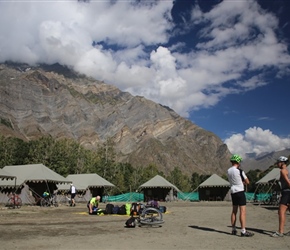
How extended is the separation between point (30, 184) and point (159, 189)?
2389cm

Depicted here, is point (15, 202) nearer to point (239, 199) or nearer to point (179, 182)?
point (239, 199)

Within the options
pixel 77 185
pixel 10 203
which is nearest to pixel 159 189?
pixel 77 185

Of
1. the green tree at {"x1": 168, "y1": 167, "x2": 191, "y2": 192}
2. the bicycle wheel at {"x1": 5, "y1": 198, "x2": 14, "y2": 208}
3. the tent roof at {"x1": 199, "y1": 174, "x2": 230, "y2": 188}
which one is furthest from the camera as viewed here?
the green tree at {"x1": 168, "y1": 167, "x2": 191, "y2": 192}

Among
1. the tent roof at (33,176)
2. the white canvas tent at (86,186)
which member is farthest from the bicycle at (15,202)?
the white canvas tent at (86,186)

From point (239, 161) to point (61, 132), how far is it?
15286cm

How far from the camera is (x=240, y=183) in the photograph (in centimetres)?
966

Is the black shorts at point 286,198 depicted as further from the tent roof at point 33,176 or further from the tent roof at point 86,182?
the tent roof at point 86,182

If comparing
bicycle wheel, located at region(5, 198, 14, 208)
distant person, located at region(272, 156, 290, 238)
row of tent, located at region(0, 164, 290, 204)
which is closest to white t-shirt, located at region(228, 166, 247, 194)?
distant person, located at region(272, 156, 290, 238)

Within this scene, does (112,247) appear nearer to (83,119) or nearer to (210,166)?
(83,119)

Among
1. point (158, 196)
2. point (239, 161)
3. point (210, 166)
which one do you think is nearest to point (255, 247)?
point (239, 161)

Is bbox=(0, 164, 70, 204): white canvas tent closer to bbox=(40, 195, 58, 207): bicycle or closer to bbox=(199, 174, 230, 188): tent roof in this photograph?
bbox=(40, 195, 58, 207): bicycle

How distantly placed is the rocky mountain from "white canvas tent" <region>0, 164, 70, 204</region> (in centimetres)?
10701

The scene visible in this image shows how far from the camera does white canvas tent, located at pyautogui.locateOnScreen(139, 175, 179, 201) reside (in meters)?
53.2

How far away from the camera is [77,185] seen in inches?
1841
